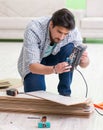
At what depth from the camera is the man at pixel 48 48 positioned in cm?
209

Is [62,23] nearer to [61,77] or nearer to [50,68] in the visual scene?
[50,68]

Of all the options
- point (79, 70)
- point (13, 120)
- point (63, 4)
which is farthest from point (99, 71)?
point (63, 4)

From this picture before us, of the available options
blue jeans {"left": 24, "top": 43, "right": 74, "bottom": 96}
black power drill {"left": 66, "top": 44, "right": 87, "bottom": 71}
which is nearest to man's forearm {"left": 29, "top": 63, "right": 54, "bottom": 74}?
black power drill {"left": 66, "top": 44, "right": 87, "bottom": 71}

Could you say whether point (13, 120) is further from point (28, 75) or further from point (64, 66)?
point (28, 75)

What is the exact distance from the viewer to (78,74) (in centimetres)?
359

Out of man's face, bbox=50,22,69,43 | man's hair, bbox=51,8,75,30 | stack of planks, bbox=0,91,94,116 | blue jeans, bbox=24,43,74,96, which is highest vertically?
man's hair, bbox=51,8,75,30

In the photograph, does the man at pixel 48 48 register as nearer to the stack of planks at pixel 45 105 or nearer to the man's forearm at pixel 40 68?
the man's forearm at pixel 40 68

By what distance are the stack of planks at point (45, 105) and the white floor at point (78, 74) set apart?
77cm

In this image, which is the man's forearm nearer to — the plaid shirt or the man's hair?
the plaid shirt

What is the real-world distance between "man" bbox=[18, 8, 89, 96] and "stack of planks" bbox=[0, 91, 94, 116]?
28 centimetres

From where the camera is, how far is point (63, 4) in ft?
19.5

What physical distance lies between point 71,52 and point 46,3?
378 centimetres

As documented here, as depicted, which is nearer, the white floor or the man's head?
the man's head

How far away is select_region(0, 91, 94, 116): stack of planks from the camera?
6.10ft
